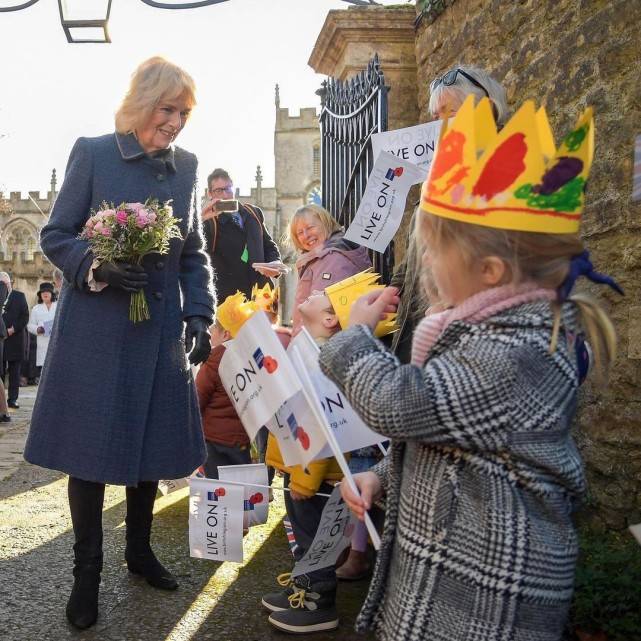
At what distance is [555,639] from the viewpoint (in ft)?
5.11

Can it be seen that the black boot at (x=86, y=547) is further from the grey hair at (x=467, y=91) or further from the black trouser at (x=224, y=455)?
the grey hair at (x=467, y=91)

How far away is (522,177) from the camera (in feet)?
4.69

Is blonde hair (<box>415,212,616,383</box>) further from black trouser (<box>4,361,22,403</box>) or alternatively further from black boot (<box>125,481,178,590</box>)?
black trouser (<box>4,361,22,403</box>)

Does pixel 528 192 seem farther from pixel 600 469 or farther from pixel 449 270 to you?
pixel 600 469

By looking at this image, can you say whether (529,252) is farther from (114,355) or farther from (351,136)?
(351,136)

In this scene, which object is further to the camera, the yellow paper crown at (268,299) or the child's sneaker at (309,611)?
the yellow paper crown at (268,299)

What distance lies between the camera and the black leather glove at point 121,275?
9.11ft

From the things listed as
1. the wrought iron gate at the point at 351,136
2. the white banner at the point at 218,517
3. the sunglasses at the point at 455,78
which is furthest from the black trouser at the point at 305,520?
the wrought iron gate at the point at 351,136

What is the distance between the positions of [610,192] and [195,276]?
5.55 ft

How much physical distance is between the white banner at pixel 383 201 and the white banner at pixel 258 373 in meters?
1.53

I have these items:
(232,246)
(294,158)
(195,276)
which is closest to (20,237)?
(294,158)

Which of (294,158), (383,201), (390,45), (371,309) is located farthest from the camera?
(294,158)

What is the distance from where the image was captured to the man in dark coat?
1059 cm

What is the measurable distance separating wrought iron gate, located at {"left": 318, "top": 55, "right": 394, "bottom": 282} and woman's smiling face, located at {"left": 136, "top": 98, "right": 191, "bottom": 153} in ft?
6.33
